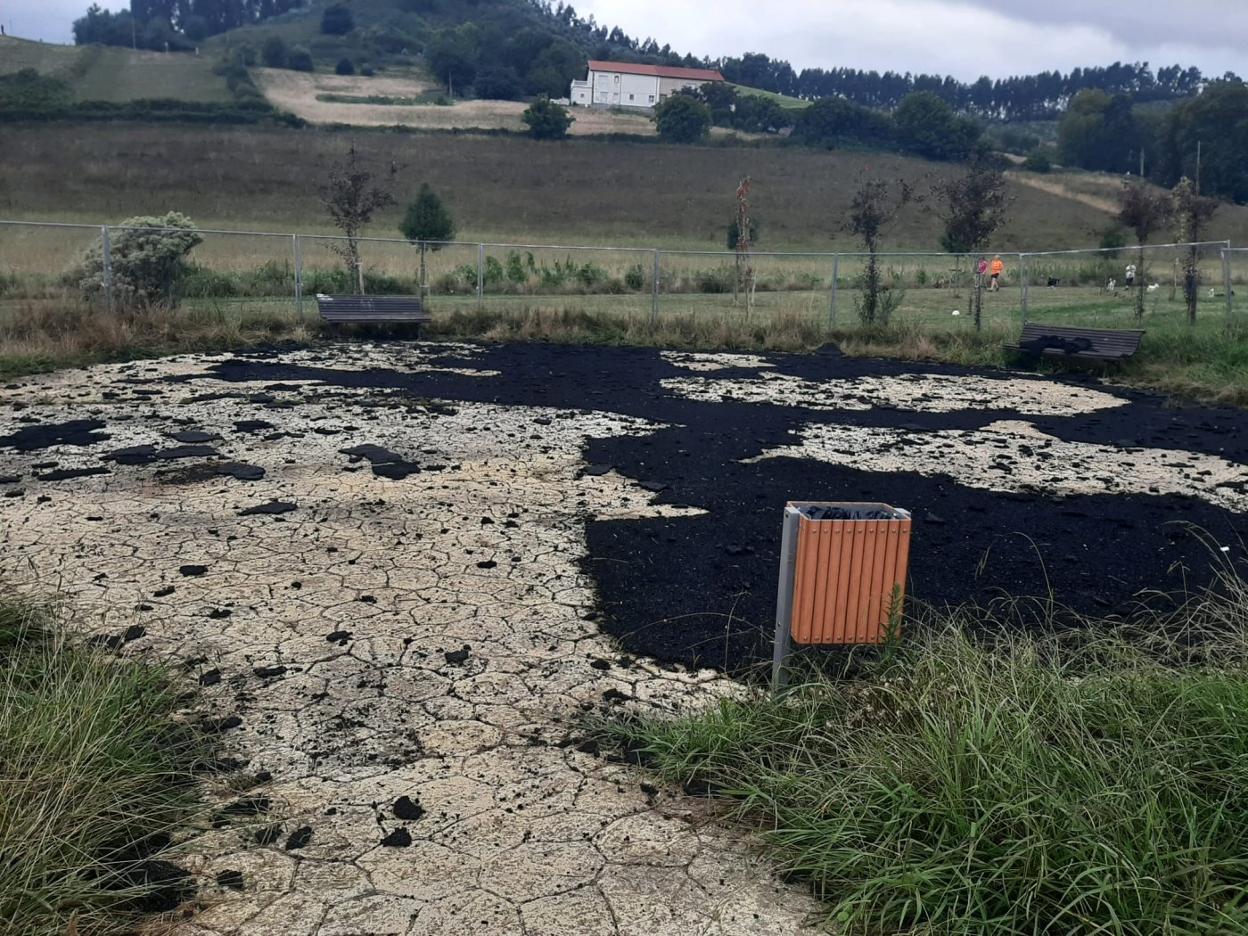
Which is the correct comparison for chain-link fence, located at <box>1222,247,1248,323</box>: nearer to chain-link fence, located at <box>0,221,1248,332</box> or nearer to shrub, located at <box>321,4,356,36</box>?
chain-link fence, located at <box>0,221,1248,332</box>

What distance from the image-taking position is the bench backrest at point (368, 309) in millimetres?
17172

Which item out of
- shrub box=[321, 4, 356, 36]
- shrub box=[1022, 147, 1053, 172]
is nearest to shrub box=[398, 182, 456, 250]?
shrub box=[1022, 147, 1053, 172]

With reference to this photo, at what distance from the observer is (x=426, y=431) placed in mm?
9648

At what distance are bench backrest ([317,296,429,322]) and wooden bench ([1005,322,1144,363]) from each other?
9755mm

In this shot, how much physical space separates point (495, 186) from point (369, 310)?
48.7m

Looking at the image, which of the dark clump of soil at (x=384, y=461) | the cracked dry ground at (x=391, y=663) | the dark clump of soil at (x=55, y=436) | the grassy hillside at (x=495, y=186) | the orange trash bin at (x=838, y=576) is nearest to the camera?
the cracked dry ground at (x=391, y=663)

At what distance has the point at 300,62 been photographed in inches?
4390

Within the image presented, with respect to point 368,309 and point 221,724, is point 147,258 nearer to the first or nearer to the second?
point 368,309

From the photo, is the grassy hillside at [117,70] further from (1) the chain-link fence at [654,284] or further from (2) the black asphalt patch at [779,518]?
(2) the black asphalt patch at [779,518]

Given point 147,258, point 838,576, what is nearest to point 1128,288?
point 147,258

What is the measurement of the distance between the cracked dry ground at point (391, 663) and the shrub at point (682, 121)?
82139 millimetres

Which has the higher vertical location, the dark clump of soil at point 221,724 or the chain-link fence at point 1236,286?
the chain-link fence at point 1236,286

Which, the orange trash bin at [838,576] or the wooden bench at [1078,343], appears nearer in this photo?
the orange trash bin at [838,576]

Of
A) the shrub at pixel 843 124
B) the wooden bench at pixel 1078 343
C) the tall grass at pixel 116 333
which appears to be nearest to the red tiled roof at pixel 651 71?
the shrub at pixel 843 124
